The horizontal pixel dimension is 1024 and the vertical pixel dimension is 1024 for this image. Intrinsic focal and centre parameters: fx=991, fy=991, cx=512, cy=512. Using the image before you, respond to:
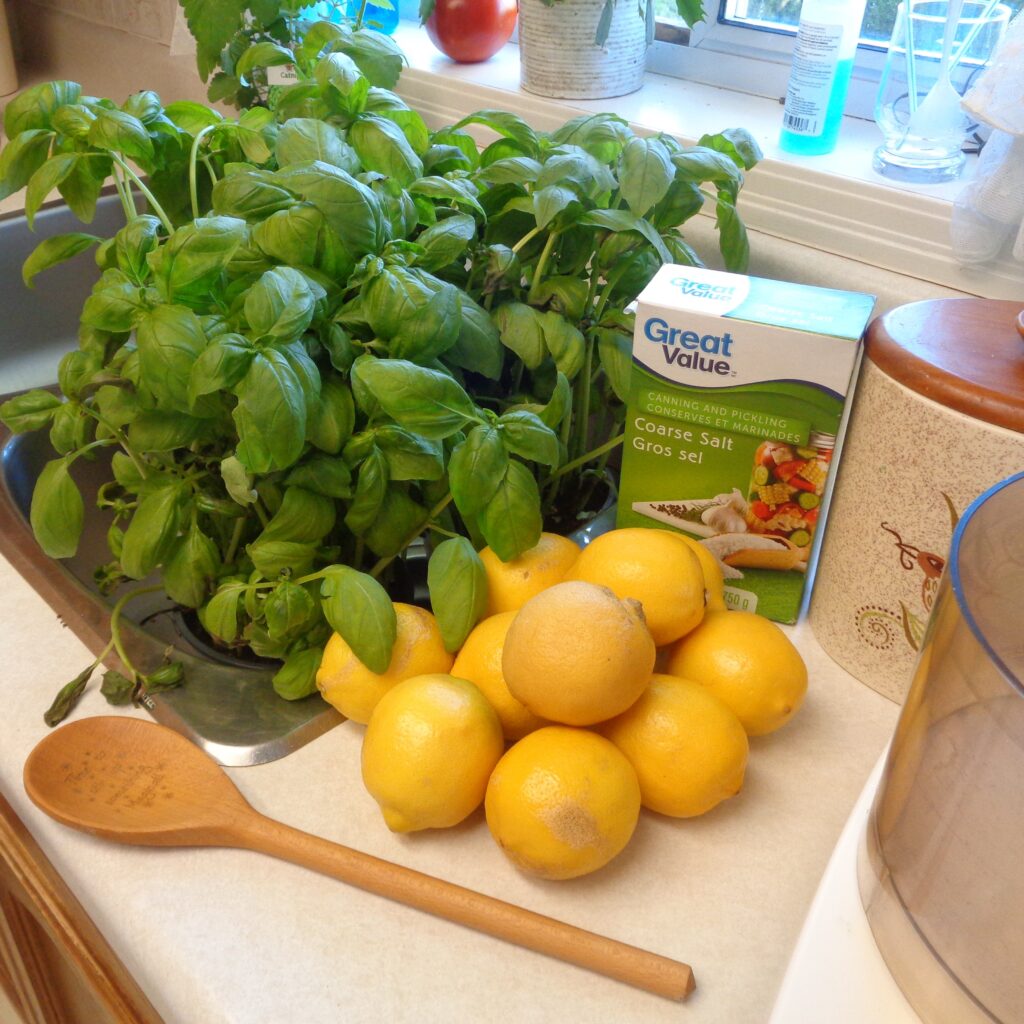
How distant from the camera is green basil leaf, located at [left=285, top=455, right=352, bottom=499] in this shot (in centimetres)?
59

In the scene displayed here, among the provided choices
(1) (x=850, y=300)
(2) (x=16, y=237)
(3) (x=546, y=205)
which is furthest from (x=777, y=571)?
(2) (x=16, y=237)

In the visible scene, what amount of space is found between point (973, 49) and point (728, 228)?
30 cm

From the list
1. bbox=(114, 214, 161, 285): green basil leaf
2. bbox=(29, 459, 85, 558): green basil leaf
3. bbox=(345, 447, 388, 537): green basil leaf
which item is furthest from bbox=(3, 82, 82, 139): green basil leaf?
bbox=(345, 447, 388, 537): green basil leaf

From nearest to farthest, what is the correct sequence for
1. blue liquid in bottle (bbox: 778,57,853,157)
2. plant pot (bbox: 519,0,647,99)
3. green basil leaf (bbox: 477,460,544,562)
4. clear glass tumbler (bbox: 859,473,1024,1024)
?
clear glass tumbler (bbox: 859,473,1024,1024) → green basil leaf (bbox: 477,460,544,562) → blue liquid in bottle (bbox: 778,57,853,157) → plant pot (bbox: 519,0,647,99)

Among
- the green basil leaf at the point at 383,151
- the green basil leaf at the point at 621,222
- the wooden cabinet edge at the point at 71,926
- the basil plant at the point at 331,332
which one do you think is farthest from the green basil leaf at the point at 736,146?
the wooden cabinet edge at the point at 71,926

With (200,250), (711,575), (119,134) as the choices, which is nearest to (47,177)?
(119,134)

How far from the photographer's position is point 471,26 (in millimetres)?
1088

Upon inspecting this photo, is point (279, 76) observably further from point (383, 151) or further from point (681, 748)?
point (681, 748)

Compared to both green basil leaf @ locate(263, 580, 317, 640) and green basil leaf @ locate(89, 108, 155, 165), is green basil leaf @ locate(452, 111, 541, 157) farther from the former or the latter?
green basil leaf @ locate(263, 580, 317, 640)

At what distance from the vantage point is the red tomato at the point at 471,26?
1084 mm

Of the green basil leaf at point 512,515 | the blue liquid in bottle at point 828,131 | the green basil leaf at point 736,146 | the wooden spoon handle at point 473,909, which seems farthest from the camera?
the blue liquid in bottle at point 828,131

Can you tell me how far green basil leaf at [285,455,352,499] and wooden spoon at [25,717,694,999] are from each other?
0.56 ft

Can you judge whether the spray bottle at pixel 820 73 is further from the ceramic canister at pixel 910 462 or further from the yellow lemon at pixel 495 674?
the yellow lemon at pixel 495 674

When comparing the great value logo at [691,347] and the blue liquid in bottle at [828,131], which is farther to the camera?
A: the blue liquid in bottle at [828,131]
